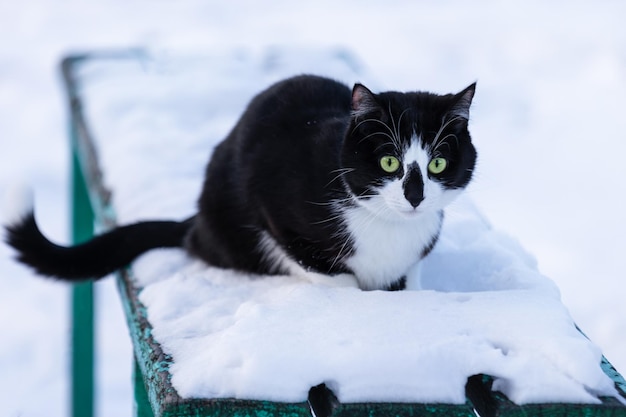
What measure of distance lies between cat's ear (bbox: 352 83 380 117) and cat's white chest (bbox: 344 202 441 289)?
0.70 ft

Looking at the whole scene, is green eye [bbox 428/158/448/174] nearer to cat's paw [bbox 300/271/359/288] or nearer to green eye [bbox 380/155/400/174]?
green eye [bbox 380/155/400/174]

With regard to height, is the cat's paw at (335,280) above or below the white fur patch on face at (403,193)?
below

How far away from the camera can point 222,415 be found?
1339 millimetres

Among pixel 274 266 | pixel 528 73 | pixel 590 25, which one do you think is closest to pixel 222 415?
pixel 274 266

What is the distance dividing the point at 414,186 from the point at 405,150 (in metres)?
0.07

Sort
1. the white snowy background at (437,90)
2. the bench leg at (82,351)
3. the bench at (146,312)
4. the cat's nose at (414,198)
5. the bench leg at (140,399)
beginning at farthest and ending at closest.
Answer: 1. the white snowy background at (437,90)
2. the bench leg at (82,351)
3. the bench leg at (140,399)
4. the cat's nose at (414,198)
5. the bench at (146,312)

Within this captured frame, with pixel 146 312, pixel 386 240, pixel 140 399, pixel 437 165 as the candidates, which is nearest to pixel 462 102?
pixel 437 165

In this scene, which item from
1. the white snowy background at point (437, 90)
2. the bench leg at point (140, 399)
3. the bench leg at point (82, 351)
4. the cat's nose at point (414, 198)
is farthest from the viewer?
the white snowy background at point (437, 90)

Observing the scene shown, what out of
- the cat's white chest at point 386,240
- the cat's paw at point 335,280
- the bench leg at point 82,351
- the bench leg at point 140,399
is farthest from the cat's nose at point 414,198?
the bench leg at point 82,351

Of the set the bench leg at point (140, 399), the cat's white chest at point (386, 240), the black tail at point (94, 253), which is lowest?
the bench leg at point (140, 399)

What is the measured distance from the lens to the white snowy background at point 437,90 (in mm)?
3838

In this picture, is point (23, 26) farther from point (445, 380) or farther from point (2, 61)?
point (445, 380)

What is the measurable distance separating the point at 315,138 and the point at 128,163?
84 centimetres

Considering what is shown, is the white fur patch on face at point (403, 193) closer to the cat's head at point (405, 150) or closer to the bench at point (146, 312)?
the cat's head at point (405, 150)
